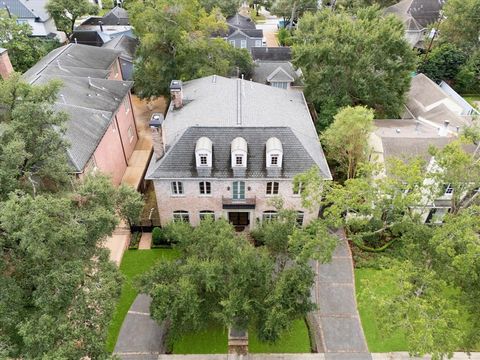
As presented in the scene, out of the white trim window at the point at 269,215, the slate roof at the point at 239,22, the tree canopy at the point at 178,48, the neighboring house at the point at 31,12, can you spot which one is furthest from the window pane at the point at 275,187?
the neighboring house at the point at 31,12

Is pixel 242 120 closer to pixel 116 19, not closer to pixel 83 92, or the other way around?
pixel 83 92

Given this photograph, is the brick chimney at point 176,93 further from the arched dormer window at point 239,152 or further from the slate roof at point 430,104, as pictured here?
the slate roof at point 430,104

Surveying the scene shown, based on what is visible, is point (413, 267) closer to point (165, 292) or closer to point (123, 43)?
point (165, 292)

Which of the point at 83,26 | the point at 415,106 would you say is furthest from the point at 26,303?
the point at 83,26

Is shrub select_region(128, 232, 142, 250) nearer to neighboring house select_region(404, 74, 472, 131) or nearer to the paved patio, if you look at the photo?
the paved patio

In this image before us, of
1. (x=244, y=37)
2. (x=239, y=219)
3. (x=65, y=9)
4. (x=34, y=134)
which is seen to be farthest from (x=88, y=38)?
(x=34, y=134)
